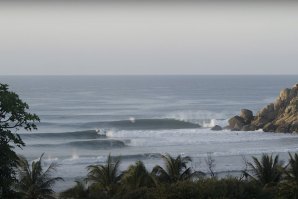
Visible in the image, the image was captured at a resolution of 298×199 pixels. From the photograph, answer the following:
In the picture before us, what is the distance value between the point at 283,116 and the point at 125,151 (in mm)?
26271

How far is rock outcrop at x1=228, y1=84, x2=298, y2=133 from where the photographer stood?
228ft

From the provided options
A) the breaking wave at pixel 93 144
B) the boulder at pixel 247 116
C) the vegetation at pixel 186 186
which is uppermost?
the boulder at pixel 247 116

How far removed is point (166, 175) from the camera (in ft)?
87.3

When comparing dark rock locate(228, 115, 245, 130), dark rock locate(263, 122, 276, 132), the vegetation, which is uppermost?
dark rock locate(228, 115, 245, 130)

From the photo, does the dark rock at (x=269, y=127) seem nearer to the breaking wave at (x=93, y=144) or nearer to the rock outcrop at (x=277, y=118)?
the rock outcrop at (x=277, y=118)

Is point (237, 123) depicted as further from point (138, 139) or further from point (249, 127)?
point (138, 139)

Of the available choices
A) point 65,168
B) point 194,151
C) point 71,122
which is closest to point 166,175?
point 65,168

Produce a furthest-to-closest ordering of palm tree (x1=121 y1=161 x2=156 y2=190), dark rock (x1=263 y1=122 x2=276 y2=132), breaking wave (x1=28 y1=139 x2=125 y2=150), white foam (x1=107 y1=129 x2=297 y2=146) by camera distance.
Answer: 1. dark rock (x1=263 y1=122 x2=276 y2=132)
2. white foam (x1=107 y1=129 x2=297 y2=146)
3. breaking wave (x1=28 y1=139 x2=125 y2=150)
4. palm tree (x1=121 y1=161 x2=156 y2=190)

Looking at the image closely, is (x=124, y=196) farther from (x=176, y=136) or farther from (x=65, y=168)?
(x=176, y=136)

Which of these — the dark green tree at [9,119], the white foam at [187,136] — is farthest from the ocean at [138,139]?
the dark green tree at [9,119]

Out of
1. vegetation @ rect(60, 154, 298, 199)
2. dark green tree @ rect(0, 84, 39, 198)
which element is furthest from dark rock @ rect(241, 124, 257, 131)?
dark green tree @ rect(0, 84, 39, 198)

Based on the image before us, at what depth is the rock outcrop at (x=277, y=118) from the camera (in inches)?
2740

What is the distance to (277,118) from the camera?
243ft

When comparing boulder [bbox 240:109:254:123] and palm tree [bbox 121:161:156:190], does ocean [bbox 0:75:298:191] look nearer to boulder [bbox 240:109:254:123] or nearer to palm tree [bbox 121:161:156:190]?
boulder [bbox 240:109:254:123]
